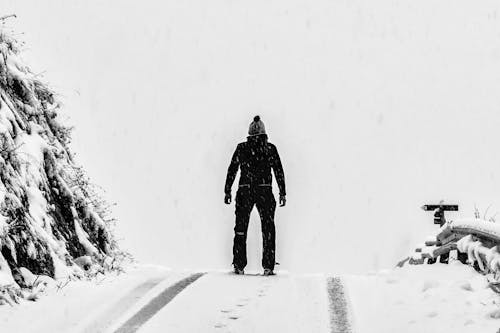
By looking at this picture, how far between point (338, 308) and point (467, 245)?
198 centimetres

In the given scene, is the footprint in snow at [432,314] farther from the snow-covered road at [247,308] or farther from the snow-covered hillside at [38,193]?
the snow-covered hillside at [38,193]

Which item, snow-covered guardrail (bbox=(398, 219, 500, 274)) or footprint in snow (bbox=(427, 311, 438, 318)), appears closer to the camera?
footprint in snow (bbox=(427, 311, 438, 318))

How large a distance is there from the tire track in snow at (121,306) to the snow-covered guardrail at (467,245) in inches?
140

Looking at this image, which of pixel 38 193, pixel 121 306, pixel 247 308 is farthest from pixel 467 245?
pixel 38 193

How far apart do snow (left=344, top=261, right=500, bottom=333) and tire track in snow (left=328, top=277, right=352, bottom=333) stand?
0.10 m

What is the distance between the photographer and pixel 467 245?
944 centimetres

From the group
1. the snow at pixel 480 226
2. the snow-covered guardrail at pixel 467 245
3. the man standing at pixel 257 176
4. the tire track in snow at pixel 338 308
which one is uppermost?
the man standing at pixel 257 176

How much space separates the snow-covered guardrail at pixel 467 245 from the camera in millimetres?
8500

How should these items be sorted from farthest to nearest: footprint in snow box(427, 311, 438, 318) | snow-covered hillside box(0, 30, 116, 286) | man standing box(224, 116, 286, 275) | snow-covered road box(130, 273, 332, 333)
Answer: man standing box(224, 116, 286, 275) < snow-covered hillside box(0, 30, 116, 286) < footprint in snow box(427, 311, 438, 318) < snow-covered road box(130, 273, 332, 333)

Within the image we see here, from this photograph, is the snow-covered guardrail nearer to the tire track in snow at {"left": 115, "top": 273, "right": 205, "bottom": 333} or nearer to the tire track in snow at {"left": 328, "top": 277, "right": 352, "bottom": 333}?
the tire track in snow at {"left": 328, "top": 277, "right": 352, "bottom": 333}

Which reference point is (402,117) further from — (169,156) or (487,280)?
(487,280)

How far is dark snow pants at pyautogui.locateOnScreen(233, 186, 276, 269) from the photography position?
11.9m

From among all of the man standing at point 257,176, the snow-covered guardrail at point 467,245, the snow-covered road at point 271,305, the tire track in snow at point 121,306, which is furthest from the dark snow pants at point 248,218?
the snow-covered guardrail at point 467,245

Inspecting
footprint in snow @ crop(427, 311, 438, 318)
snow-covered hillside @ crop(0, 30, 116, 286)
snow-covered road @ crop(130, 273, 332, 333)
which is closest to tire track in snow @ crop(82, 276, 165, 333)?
snow-covered road @ crop(130, 273, 332, 333)
